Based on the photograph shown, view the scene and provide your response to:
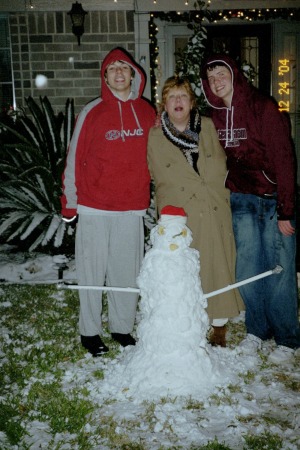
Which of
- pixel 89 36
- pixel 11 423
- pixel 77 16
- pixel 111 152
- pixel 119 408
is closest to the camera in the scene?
pixel 11 423

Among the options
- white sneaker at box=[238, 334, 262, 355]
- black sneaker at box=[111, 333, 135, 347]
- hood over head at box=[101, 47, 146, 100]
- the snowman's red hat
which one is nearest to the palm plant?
black sneaker at box=[111, 333, 135, 347]

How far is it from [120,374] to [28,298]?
2.11 m

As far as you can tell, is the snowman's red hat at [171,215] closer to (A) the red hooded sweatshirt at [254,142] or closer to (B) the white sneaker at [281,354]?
(A) the red hooded sweatshirt at [254,142]

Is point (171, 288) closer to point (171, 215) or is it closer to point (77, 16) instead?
point (171, 215)

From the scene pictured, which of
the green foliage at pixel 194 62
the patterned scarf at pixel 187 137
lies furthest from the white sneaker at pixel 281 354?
the green foliage at pixel 194 62

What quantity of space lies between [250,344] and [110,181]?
5.22ft

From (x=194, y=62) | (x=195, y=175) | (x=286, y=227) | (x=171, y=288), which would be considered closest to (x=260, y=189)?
(x=286, y=227)

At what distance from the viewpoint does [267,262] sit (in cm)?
331

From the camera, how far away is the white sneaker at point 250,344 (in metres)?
3.43

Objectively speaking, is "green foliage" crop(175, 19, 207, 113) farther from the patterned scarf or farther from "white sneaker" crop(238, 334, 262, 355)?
"white sneaker" crop(238, 334, 262, 355)

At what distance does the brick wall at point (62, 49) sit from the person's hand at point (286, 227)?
16.3 ft

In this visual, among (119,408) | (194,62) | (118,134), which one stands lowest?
(119,408)

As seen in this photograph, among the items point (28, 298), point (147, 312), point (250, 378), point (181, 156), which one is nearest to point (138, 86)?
point (181, 156)

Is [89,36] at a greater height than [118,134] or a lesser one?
greater
